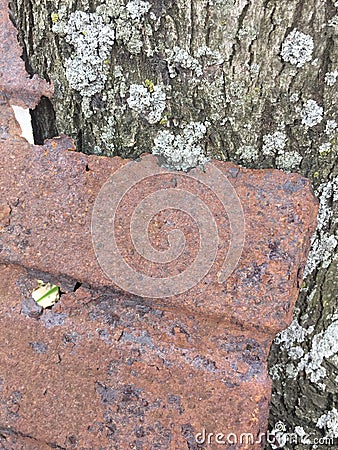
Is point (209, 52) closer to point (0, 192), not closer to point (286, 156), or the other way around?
point (286, 156)

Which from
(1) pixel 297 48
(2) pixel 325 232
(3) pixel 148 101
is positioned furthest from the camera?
(2) pixel 325 232

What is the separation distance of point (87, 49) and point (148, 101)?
0.16m

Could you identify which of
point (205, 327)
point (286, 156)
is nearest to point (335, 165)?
point (286, 156)

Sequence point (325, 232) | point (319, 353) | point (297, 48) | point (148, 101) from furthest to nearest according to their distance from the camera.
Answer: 1. point (319, 353)
2. point (325, 232)
3. point (148, 101)
4. point (297, 48)

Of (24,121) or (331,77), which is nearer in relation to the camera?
(331,77)

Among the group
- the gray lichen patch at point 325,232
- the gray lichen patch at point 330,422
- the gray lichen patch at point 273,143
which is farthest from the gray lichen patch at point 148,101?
the gray lichen patch at point 330,422

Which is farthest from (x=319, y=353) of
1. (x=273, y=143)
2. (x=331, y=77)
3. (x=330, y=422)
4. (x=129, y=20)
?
(x=129, y=20)

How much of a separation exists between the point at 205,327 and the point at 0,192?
1.77 ft

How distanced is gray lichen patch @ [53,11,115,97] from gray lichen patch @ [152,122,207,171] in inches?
7.2

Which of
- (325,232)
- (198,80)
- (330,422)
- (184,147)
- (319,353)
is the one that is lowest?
(330,422)

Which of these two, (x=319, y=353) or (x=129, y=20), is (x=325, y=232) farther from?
(x=129, y=20)

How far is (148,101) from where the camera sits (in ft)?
3.29

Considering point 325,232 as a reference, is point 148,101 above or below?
above

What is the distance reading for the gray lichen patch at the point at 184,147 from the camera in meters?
1.02
